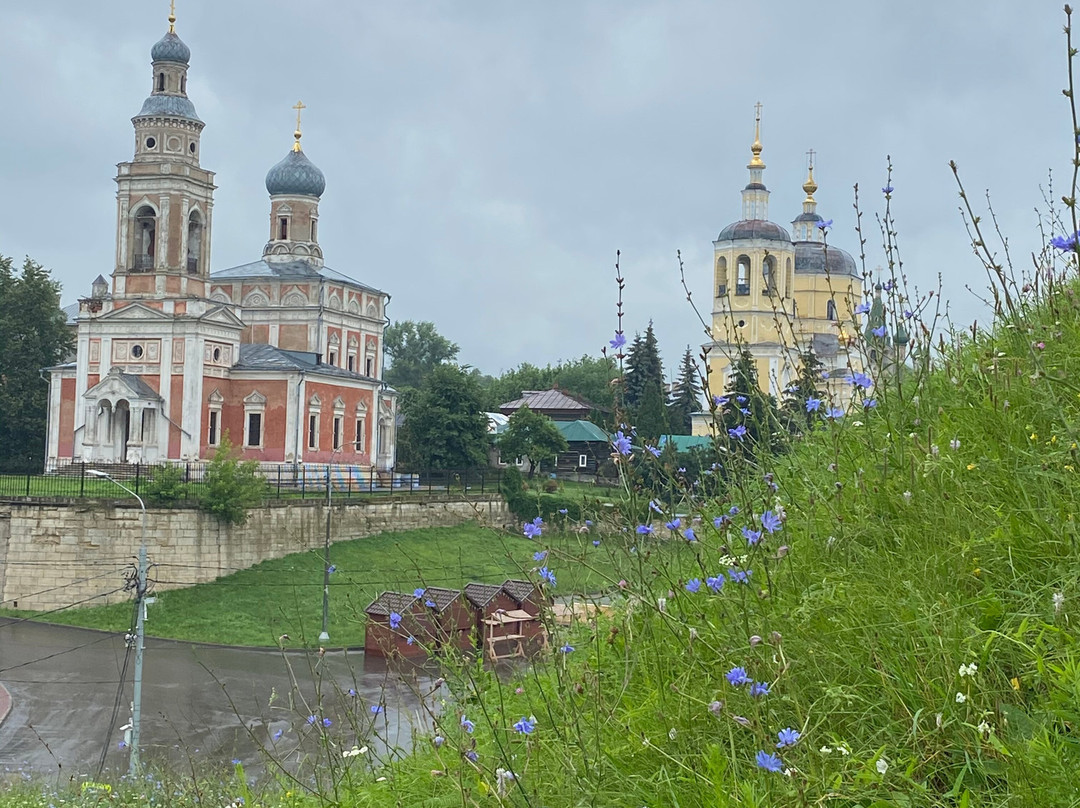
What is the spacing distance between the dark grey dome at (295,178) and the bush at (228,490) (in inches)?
802

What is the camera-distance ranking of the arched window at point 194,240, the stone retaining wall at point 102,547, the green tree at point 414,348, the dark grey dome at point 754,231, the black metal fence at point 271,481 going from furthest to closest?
the green tree at point 414,348 < the dark grey dome at point 754,231 < the arched window at point 194,240 < the black metal fence at point 271,481 < the stone retaining wall at point 102,547

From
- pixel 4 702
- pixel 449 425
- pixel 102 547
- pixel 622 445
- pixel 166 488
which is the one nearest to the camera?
pixel 622 445

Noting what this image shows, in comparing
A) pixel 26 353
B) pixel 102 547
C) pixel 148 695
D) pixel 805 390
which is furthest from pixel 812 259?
pixel 805 390

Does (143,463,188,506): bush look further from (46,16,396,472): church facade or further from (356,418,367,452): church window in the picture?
(356,418,367,452): church window

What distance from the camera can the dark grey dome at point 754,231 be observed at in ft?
200

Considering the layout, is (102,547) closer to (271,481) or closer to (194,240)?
(271,481)

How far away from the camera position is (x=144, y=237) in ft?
134

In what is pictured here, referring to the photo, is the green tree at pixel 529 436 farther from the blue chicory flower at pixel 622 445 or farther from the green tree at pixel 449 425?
the blue chicory flower at pixel 622 445

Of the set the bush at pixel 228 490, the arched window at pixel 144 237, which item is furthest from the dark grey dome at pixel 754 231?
the bush at pixel 228 490

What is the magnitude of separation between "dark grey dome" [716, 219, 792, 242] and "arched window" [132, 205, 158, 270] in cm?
2978

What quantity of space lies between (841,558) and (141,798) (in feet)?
14.1

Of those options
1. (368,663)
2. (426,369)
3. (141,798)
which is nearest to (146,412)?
(368,663)

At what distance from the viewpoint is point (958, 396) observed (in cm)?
482

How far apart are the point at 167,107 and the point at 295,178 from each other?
32.5 feet
